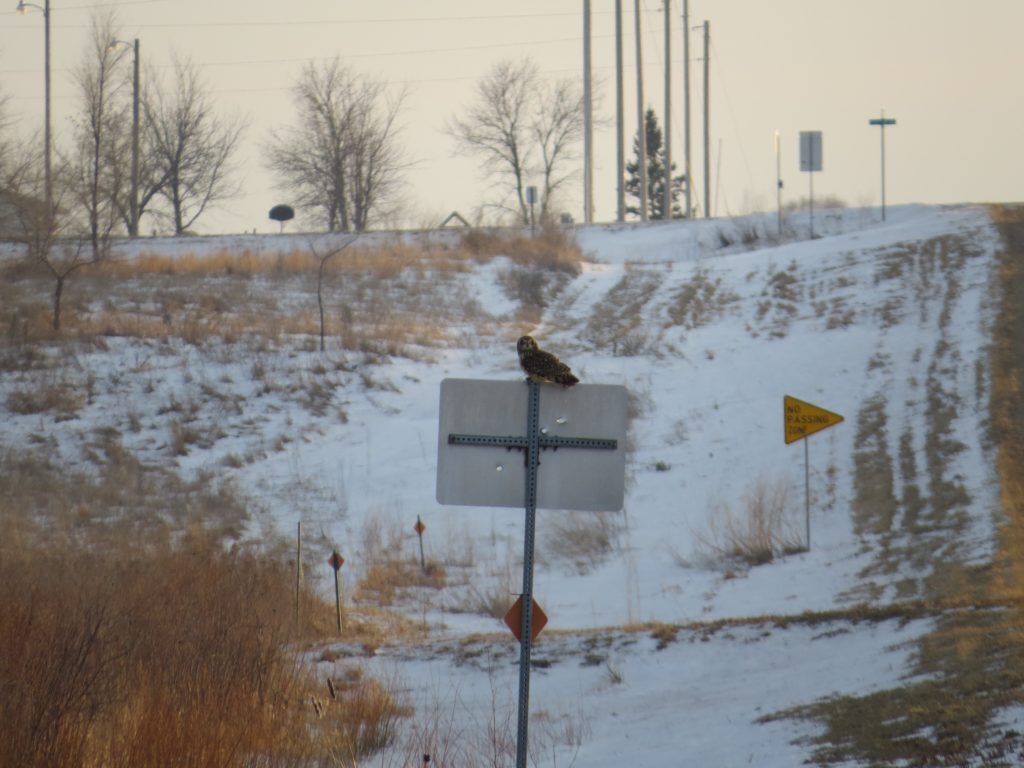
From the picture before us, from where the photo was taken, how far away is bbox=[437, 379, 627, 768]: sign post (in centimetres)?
679

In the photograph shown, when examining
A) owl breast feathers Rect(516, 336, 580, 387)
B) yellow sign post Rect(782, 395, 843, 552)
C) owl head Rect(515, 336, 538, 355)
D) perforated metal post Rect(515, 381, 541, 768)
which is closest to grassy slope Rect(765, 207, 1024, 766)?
perforated metal post Rect(515, 381, 541, 768)

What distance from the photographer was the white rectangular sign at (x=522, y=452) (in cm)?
679

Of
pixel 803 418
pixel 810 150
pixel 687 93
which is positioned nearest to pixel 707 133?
pixel 687 93

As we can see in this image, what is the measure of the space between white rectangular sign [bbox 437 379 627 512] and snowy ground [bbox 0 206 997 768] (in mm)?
2593

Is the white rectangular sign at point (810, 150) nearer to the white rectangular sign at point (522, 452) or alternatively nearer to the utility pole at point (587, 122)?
the utility pole at point (587, 122)

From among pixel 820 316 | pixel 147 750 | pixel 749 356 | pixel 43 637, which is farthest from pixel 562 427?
pixel 820 316

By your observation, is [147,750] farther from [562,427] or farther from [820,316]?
[820,316]

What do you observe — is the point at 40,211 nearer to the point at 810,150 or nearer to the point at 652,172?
the point at 810,150

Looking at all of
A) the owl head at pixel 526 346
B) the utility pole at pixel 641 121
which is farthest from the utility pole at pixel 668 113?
the owl head at pixel 526 346

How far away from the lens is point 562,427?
6.84 meters

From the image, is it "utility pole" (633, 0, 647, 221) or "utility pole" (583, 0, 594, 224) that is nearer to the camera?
"utility pole" (583, 0, 594, 224)

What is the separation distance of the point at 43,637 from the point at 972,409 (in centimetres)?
1740

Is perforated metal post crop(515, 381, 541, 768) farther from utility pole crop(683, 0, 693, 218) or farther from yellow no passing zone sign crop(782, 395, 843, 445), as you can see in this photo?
utility pole crop(683, 0, 693, 218)

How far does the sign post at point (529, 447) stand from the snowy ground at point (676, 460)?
8.46 feet
